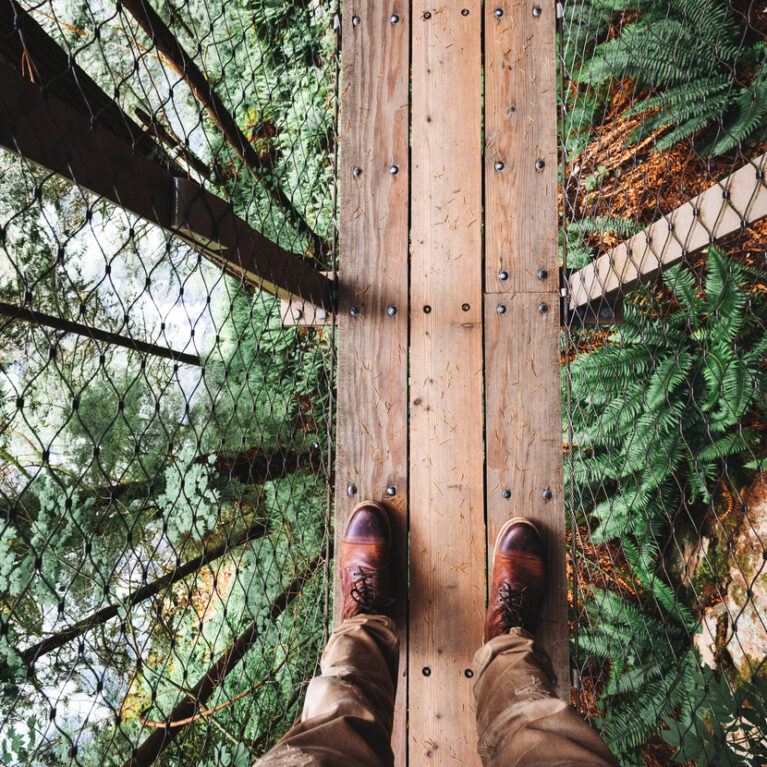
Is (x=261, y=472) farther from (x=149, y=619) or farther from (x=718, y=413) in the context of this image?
(x=718, y=413)

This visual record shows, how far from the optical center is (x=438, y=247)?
68.7 inches

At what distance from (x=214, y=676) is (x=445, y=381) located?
2.09 meters

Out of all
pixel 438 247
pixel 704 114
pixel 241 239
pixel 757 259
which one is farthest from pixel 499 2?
pixel 757 259

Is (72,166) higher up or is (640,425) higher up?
(640,425)

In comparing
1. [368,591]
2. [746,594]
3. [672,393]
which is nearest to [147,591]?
[368,591]

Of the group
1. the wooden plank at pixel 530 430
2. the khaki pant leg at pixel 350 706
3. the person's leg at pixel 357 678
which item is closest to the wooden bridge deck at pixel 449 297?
the wooden plank at pixel 530 430

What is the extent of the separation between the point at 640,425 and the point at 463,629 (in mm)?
1155

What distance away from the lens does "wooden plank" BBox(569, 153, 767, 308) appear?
3.88 feet

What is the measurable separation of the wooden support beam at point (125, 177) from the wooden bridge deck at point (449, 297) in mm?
450

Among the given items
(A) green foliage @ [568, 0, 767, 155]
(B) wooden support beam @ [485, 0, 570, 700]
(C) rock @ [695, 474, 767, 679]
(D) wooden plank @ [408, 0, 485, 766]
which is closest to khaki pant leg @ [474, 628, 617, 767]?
(D) wooden plank @ [408, 0, 485, 766]

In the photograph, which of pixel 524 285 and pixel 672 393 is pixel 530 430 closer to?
pixel 524 285

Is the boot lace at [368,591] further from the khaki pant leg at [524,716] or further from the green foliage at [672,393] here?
the green foliage at [672,393]

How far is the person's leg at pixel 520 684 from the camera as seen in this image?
981mm

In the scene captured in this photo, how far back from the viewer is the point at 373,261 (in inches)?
69.3
